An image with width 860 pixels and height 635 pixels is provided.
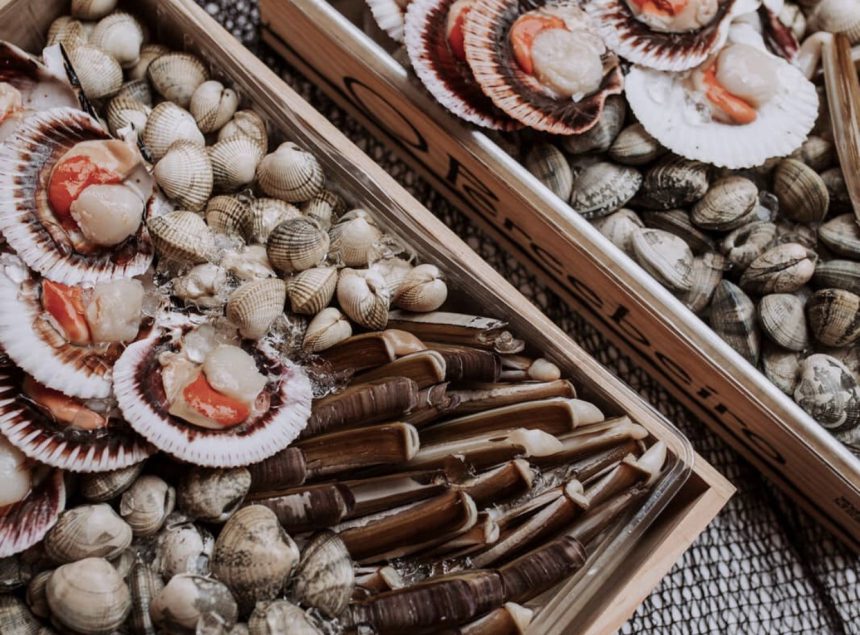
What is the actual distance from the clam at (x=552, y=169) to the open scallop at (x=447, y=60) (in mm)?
84

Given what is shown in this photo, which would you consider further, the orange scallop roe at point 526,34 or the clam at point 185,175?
the orange scallop roe at point 526,34

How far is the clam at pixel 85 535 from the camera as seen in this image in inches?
31.6

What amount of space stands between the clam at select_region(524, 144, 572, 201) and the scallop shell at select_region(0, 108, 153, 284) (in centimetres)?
60

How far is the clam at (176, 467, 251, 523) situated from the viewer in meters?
0.85

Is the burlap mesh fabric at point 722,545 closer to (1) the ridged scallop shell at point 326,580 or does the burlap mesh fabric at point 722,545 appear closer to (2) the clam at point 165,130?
(2) the clam at point 165,130

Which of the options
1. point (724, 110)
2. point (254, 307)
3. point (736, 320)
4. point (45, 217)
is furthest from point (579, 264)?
point (45, 217)

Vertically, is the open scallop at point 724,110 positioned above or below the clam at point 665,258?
above

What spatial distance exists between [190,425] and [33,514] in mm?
178

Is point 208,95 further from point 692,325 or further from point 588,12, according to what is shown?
point 692,325

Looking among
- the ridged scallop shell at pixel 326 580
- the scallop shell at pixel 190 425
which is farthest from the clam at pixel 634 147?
the ridged scallop shell at pixel 326 580

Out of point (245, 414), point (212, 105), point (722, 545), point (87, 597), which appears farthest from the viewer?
point (722, 545)

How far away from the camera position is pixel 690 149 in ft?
3.99

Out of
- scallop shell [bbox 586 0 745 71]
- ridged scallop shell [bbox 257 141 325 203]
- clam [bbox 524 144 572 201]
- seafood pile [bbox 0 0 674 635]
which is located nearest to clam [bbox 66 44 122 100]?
seafood pile [bbox 0 0 674 635]

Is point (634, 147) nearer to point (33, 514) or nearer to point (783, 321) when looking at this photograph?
point (783, 321)
